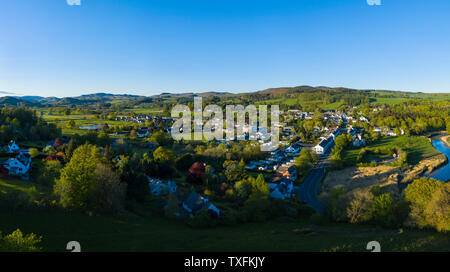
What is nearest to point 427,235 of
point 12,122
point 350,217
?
point 350,217

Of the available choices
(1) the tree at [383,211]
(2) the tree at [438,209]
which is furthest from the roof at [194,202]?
(2) the tree at [438,209]

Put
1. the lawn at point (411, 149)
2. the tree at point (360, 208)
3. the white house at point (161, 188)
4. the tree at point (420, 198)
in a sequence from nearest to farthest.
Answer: the tree at point (420, 198) → the tree at point (360, 208) → the white house at point (161, 188) → the lawn at point (411, 149)

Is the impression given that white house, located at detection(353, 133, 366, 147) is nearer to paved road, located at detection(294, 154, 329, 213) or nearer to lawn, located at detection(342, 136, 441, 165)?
lawn, located at detection(342, 136, 441, 165)

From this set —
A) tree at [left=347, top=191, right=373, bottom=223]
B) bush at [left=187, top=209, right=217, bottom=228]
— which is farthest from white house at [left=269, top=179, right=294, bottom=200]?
bush at [left=187, top=209, right=217, bottom=228]

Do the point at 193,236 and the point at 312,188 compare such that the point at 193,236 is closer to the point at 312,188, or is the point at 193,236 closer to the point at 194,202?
the point at 194,202

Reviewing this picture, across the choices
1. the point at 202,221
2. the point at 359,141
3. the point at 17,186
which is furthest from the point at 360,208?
the point at 359,141
